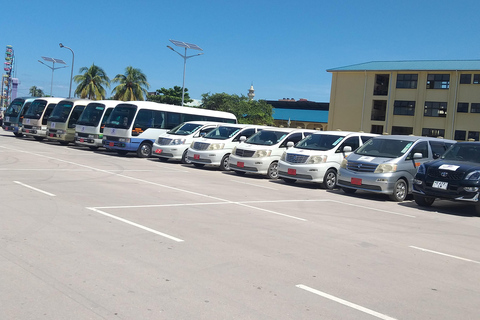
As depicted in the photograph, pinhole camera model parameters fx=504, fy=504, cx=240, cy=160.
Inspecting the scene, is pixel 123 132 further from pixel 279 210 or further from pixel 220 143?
pixel 279 210

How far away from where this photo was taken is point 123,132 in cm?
2373

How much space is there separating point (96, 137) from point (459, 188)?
18.5 m

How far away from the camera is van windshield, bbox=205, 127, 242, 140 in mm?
20828

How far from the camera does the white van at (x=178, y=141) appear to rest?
72.0 ft

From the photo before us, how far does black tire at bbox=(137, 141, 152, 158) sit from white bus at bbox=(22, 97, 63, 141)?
8692mm

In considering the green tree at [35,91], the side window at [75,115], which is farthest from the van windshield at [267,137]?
the green tree at [35,91]

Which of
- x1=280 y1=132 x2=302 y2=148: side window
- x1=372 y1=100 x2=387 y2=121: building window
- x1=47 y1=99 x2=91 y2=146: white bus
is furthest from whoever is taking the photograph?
x1=372 y1=100 x2=387 y2=121: building window

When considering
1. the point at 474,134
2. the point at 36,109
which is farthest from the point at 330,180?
the point at 474,134

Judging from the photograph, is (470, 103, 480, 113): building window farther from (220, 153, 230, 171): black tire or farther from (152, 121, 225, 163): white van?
(220, 153, 230, 171): black tire

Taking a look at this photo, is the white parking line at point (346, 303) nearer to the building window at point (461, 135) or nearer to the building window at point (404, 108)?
the building window at point (461, 135)

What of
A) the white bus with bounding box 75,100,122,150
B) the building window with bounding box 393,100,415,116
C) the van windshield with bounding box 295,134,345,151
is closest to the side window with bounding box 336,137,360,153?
the van windshield with bounding box 295,134,345,151

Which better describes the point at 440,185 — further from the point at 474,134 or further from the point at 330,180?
the point at 474,134

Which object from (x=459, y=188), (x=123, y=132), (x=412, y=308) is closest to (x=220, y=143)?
(x=123, y=132)

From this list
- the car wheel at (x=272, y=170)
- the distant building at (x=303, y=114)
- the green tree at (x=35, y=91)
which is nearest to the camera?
the car wheel at (x=272, y=170)
